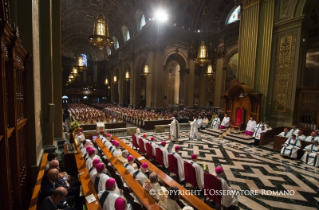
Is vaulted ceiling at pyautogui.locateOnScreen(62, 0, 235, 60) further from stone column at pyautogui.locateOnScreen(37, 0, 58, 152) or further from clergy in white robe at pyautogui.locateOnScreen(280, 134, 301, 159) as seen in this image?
clergy in white robe at pyautogui.locateOnScreen(280, 134, 301, 159)

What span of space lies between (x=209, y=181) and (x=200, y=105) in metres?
19.1

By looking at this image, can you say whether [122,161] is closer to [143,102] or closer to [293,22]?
[293,22]

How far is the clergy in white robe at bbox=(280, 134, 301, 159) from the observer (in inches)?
269

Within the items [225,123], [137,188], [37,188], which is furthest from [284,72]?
[37,188]

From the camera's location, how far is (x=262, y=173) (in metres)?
5.51

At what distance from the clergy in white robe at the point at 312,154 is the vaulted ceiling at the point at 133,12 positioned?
1621cm

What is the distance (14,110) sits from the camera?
7.38 ft

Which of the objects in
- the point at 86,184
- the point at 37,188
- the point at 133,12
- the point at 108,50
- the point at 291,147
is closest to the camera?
the point at 37,188

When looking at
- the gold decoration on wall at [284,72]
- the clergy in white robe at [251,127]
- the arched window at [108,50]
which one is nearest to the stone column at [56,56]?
the clergy in white robe at [251,127]

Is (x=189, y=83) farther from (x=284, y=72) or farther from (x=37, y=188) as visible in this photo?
(x=37, y=188)

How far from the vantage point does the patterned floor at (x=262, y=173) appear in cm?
401

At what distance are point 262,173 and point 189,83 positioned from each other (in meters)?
16.9

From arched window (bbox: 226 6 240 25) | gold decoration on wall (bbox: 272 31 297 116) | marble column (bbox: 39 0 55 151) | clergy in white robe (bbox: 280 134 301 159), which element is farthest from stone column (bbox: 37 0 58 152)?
arched window (bbox: 226 6 240 25)

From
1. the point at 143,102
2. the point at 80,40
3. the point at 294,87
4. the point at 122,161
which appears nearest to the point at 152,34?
the point at 143,102
